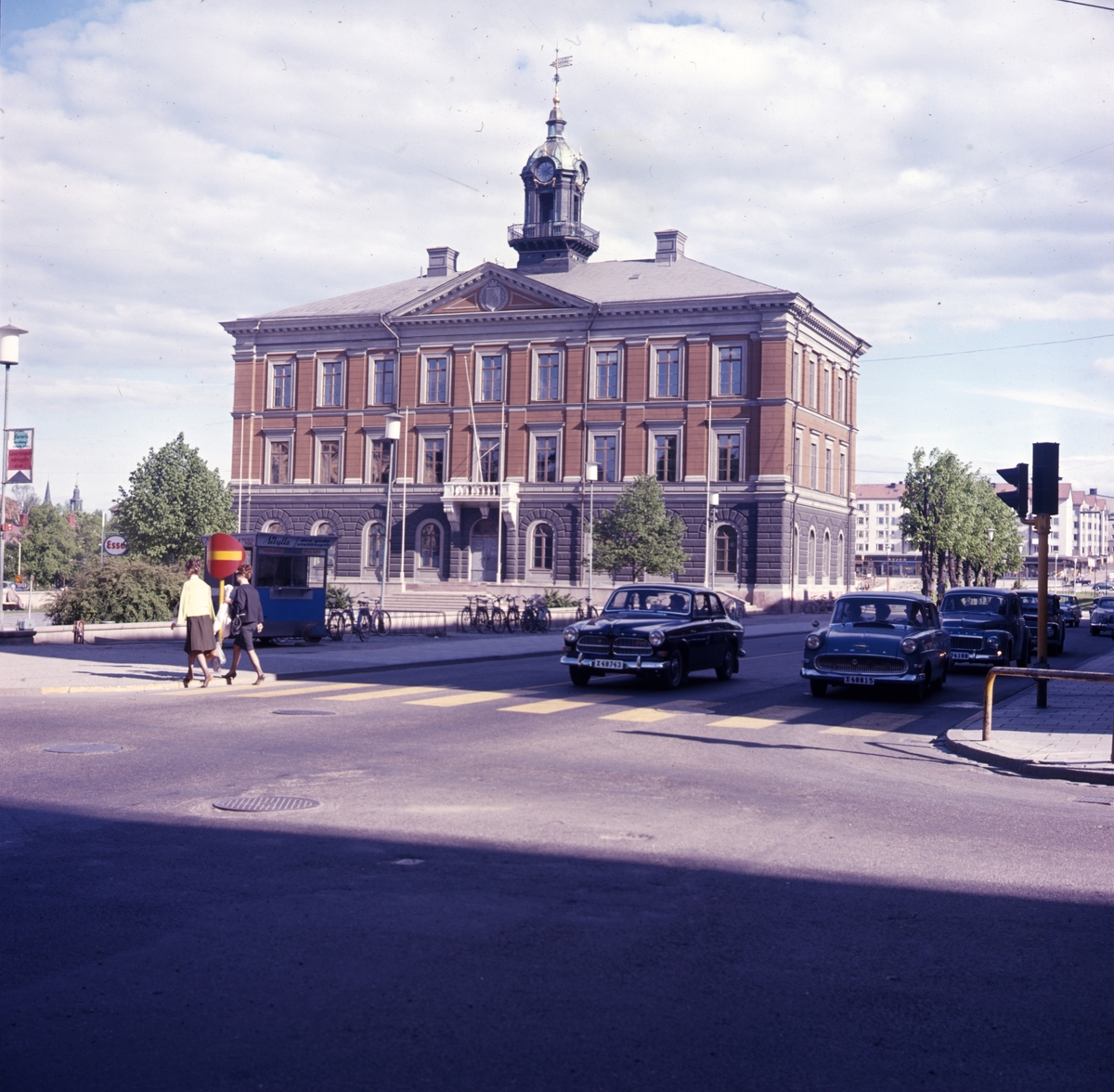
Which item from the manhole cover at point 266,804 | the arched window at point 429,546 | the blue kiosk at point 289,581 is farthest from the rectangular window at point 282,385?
the manhole cover at point 266,804

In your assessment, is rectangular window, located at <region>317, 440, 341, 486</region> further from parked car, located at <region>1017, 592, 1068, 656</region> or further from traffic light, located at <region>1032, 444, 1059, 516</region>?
traffic light, located at <region>1032, 444, 1059, 516</region>

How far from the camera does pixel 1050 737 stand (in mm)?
13867

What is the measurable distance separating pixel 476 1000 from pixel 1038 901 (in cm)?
344

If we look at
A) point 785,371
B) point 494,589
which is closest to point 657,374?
point 785,371

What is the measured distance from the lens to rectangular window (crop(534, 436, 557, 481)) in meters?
68.1

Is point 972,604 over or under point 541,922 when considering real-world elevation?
over

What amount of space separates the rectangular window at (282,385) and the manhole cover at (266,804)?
220 ft

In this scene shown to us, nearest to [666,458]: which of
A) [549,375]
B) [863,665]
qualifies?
[549,375]

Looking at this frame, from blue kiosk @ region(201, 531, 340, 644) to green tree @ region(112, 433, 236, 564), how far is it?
24779 millimetres

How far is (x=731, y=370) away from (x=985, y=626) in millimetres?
41628

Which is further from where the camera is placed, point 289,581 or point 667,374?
point 667,374

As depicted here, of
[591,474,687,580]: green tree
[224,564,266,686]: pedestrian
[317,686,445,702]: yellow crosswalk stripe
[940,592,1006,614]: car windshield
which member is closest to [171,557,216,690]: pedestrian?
[224,564,266,686]: pedestrian

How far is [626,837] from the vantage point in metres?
8.14

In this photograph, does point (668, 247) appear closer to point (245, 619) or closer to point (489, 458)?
point (489, 458)
